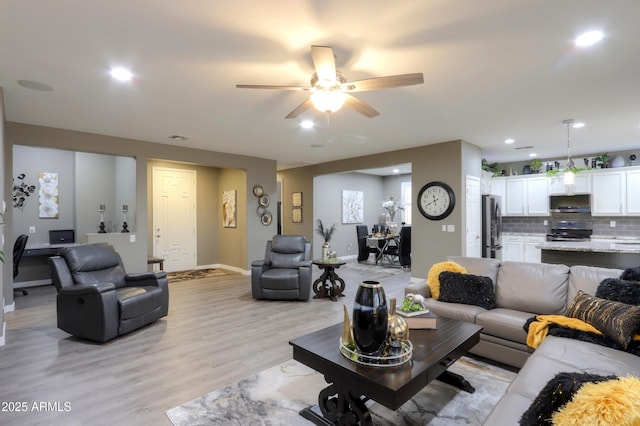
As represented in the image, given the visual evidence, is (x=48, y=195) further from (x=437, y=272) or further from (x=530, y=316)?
(x=530, y=316)

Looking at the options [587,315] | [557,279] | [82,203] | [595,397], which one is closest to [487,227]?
[557,279]

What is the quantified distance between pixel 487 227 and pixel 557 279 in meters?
3.57

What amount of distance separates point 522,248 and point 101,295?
786 cm

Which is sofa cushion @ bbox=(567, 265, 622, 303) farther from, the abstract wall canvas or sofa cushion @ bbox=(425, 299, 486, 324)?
the abstract wall canvas

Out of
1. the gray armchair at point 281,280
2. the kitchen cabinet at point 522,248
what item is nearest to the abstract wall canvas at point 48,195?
the gray armchair at point 281,280

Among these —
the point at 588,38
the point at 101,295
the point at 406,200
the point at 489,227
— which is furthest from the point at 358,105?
the point at 406,200

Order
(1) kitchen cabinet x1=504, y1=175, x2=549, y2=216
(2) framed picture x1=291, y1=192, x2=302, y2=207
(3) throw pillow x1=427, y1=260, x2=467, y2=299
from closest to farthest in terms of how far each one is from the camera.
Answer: (3) throw pillow x1=427, y1=260, x2=467, y2=299 → (1) kitchen cabinet x1=504, y1=175, x2=549, y2=216 → (2) framed picture x1=291, y1=192, x2=302, y2=207

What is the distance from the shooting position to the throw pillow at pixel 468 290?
3.01m

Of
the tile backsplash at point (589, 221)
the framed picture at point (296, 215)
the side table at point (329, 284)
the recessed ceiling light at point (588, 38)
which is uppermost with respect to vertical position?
the recessed ceiling light at point (588, 38)

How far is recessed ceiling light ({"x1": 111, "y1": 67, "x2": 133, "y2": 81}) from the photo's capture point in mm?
2855

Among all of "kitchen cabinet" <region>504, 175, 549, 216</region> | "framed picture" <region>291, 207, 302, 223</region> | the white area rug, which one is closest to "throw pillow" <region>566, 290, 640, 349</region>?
the white area rug

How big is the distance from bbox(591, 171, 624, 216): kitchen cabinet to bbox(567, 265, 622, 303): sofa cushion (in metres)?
4.82

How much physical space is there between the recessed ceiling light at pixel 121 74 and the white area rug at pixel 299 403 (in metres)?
2.80

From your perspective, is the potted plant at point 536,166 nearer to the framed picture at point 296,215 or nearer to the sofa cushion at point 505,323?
the sofa cushion at point 505,323
